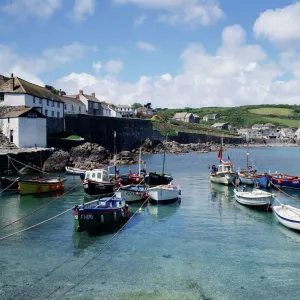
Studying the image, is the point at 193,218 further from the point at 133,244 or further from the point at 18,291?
the point at 18,291

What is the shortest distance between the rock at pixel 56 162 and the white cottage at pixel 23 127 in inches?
162

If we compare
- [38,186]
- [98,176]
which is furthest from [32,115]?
[98,176]

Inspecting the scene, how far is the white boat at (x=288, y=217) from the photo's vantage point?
22650 mm

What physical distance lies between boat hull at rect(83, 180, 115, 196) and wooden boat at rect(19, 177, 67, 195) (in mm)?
5675

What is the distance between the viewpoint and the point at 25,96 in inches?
2292

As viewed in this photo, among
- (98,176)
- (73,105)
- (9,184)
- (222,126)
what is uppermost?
(73,105)

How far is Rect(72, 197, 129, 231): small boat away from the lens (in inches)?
882

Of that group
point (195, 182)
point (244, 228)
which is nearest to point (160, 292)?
point (244, 228)

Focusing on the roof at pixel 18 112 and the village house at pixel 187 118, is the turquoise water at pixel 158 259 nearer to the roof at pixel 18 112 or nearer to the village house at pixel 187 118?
the roof at pixel 18 112

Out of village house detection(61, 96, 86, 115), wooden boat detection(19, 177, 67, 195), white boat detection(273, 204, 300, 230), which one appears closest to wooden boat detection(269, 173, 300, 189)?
white boat detection(273, 204, 300, 230)

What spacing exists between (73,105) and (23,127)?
29097mm

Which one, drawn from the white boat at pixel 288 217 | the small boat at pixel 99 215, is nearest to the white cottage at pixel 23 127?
the small boat at pixel 99 215

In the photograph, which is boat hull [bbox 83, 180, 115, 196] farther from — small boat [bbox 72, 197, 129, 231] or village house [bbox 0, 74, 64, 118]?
village house [bbox 0, 74, 64, 118]

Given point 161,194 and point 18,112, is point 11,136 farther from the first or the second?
point 161,194
